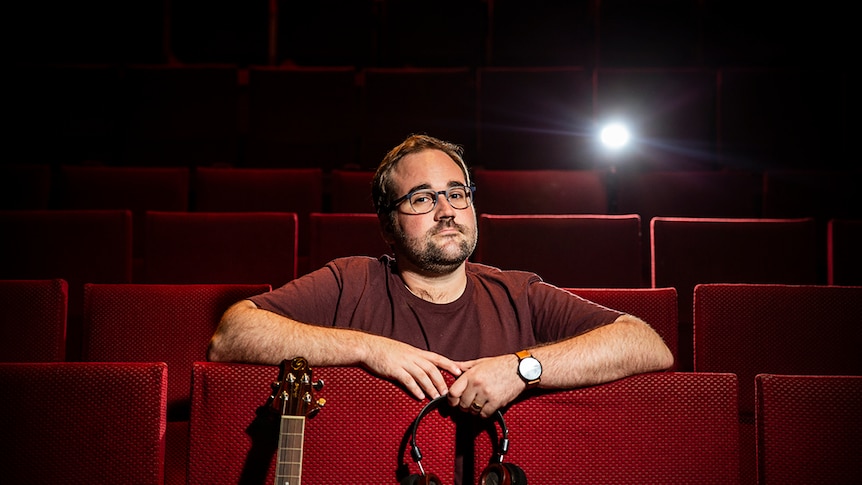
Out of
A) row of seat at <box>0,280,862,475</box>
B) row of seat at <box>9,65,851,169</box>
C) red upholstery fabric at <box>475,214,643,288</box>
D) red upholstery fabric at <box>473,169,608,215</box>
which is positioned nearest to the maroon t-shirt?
row of seat at <box>0,280,862,475</box>

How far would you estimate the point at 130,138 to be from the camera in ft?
6.26

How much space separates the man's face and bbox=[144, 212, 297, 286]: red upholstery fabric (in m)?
0.41

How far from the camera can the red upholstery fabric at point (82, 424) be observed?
571 mm

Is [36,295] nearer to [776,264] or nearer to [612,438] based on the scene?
[612,438]

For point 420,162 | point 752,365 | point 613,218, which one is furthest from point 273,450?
point 613,218

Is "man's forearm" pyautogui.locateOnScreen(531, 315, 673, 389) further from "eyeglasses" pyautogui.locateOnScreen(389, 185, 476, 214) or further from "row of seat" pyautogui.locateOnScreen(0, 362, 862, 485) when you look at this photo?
"eyeglasses" pyautogui.locateOnScreen(389, 185, 476, 214)

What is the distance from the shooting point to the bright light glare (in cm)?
190

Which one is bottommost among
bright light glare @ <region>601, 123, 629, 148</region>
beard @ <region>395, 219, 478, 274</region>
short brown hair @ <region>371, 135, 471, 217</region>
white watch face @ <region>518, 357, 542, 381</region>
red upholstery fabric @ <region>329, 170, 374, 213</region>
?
white watch face @ <region>518, 357, 542, 381</region>

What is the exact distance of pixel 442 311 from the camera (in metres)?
0.81

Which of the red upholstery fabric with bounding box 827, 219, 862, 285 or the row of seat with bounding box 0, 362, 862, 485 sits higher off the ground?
the red upholstery fabric with bounding box 827, 219, 862, 285

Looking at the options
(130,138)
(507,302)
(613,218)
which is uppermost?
(130,138)

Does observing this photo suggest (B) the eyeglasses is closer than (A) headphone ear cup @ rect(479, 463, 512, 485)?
No

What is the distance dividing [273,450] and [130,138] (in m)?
1.54

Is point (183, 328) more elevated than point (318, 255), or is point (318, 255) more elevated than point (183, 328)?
point (318, 255)
